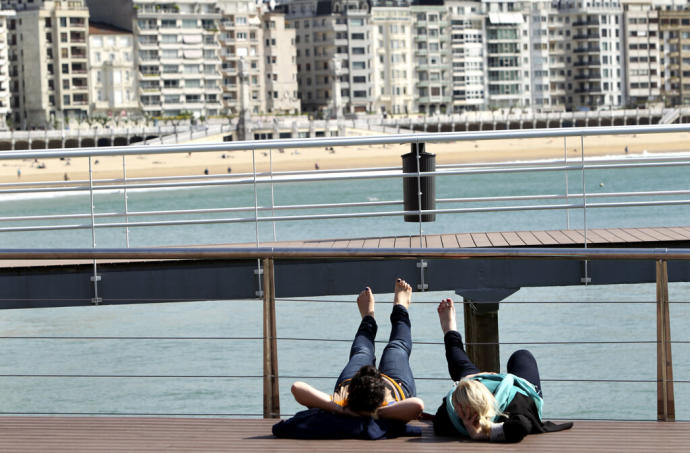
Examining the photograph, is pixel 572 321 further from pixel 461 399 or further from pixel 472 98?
pixel 472 98

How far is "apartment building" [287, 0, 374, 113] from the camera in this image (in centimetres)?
12625

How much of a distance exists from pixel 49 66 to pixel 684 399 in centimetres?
9708

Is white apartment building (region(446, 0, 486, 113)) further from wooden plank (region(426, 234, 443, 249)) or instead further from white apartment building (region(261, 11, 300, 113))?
wooden plank (region(426, 234, 443, 249))

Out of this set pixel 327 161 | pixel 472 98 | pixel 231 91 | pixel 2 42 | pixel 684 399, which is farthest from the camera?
pixel 472 98

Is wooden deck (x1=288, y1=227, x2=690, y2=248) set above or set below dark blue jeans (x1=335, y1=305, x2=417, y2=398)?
above

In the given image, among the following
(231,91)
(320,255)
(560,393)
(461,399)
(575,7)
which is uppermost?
(575,7)

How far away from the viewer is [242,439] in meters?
5.05

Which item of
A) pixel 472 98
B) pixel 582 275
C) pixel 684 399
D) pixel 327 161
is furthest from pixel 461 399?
pixel 472 98

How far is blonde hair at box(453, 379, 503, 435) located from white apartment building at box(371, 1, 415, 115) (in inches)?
4929

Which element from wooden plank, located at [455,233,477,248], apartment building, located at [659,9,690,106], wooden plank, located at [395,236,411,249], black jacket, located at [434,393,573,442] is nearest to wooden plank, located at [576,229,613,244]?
wooden plank, located at [455,233,477,248]

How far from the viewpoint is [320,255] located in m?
5.32

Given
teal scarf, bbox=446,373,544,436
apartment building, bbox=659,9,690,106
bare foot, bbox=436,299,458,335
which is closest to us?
teal scarf, bbox=446,373,544,436

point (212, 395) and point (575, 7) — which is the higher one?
point (575, 7)

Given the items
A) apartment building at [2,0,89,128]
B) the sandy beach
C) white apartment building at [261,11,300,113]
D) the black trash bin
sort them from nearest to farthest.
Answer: the black trash bin → the sandy beach → apartment building at [2,0,89,128] → white apartment building at [261,11,300,113]
